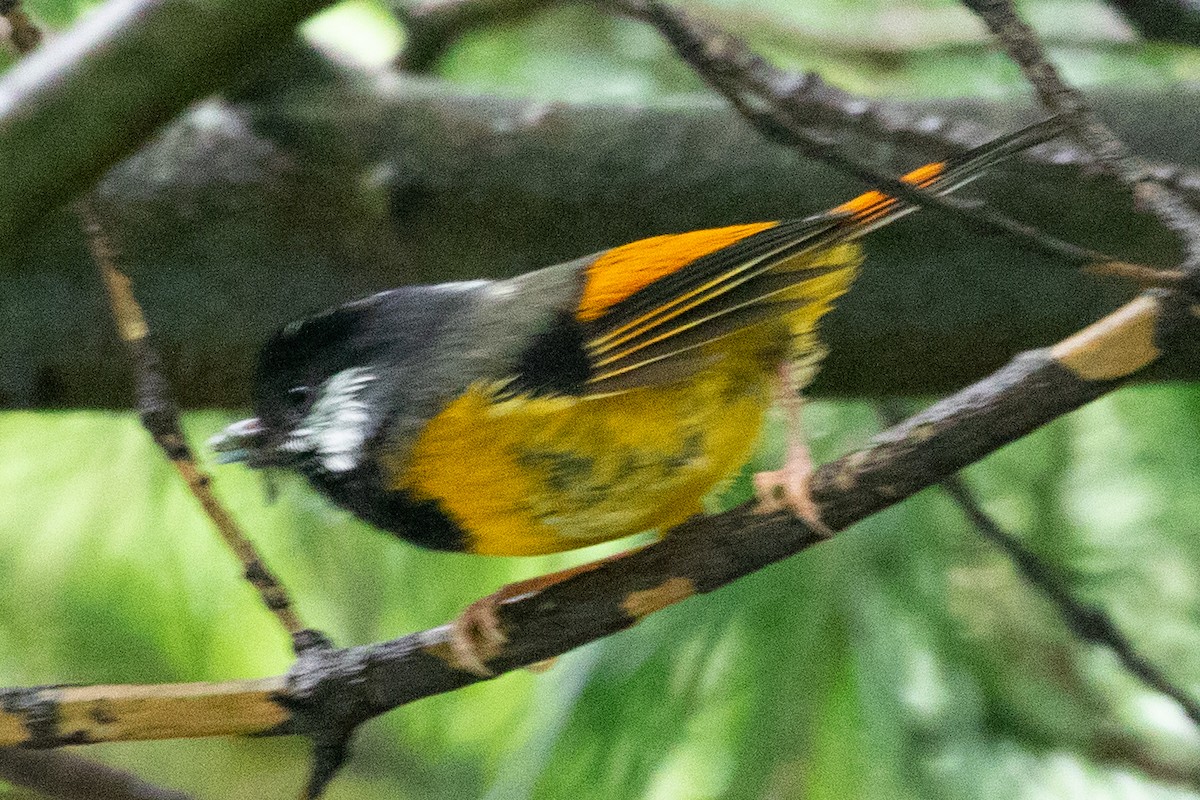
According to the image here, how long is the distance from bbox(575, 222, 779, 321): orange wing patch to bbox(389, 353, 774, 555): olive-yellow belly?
0.11 metres

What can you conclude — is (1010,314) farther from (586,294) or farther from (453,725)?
(453,725)

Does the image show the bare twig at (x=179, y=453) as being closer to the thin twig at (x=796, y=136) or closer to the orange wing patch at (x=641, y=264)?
the orange wing patch at (x=641, y=264)

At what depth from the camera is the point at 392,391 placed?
1152mm

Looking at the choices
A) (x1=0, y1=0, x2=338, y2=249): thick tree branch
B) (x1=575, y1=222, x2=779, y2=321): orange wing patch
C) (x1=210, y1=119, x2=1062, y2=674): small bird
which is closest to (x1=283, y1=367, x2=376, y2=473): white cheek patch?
(x1=210, y1=119, x2=1062, y2=674): small bird

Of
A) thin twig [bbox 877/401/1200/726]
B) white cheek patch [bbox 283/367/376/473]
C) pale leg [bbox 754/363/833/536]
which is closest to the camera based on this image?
pale leg [bbox 754/363/833/536]

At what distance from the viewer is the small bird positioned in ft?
3.63

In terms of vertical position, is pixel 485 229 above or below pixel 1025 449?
above

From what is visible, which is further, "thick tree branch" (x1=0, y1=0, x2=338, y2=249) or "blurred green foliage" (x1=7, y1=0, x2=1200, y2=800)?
"blurred green foliage" (x1=7, y1=0, x2=1200, y2=800)

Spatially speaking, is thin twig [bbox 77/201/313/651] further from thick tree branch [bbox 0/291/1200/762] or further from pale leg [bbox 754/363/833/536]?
pale leg [bbox 754/363/833/536]

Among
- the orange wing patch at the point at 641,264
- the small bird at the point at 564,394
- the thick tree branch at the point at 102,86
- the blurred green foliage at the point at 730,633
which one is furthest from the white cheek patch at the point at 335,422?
the thick tree branch at the point at 102,86

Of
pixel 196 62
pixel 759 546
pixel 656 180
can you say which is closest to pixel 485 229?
pixel 656 180

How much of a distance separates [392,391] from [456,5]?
1.51 meters

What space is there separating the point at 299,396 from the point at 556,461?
0.92ft

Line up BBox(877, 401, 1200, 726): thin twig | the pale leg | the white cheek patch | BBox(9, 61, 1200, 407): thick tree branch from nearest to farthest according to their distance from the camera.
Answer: the pale leg, the white cheek patch, BBox(877, 401, 1200, 726): thin twig, BBox(9, 61, 1200, 407): thick tree branch
